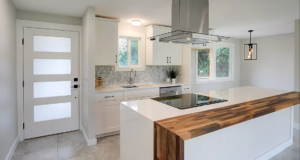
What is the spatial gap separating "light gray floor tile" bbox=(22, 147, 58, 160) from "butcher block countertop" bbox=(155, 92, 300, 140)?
7.01 feet

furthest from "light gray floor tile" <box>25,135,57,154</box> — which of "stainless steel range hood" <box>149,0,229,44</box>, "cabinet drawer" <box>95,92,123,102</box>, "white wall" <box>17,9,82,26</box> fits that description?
"stainless steel range hood" <box>149,0,229,44</box>

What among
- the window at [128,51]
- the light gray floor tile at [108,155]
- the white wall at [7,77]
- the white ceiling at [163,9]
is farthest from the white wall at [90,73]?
the window at [128,51]

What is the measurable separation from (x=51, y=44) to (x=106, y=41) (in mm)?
1034

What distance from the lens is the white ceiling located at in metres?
2.83

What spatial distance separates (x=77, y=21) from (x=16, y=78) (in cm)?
152

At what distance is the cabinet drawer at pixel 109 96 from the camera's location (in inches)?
132

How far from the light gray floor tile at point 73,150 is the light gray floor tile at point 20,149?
547mm

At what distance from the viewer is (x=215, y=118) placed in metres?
1.62

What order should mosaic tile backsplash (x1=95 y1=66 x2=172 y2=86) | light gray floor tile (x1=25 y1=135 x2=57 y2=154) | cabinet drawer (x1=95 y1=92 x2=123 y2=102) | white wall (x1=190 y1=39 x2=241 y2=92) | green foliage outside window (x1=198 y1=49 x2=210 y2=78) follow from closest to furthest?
light gray floor tile (x1=25 y1=135 x2=57 y2=154) < cabinet drawer (x1=95 y1=92 x2=123 y2=102) < mosaic tile backsplash (x1=95 y1=66 x2=172 y2=86) < white wall (x1=190 y1=39 x2=241 y2=92) < green foliage outside window (x1=198 y1=49 x2=210 y2=78)

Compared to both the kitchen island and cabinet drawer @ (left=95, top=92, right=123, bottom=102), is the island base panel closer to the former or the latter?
the kitchen island

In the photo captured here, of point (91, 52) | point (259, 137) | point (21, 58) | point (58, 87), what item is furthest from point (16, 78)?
point (259, 137)

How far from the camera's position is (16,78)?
10.5ft

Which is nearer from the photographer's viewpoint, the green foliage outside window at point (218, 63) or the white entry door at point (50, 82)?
the white entry door at point (50, 82)

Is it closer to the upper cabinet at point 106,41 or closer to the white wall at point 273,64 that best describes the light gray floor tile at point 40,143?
the upper cabinet at point 106,41
